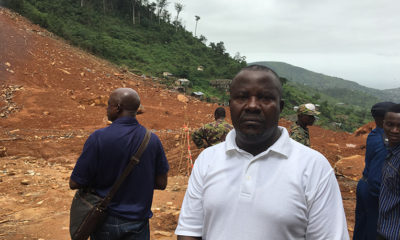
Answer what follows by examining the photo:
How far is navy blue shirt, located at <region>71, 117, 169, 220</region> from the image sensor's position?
6.40 feet

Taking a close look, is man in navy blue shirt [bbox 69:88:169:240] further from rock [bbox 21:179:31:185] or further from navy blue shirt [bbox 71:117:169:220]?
rock [bbox 21:179:31:185]

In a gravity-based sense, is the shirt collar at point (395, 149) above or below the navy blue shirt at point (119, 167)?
above

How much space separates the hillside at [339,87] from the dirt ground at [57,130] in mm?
84707

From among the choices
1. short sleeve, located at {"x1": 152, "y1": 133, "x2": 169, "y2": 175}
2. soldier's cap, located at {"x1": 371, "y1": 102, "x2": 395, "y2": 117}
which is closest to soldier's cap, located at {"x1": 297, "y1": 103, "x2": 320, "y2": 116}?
soldier's cap, located at {"x1": 371, "y1": 102, "x2": 395, "y2": 117}

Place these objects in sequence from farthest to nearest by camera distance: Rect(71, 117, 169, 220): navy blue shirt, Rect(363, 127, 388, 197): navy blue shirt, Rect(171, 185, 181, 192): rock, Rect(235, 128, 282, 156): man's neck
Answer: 1. Rect(171, 185, 181, 192): rock
2. Rect(363, 127, 388, 197): navy blue shirt
3. Rect(71, 117, 169, 220): navy blue shirt
4. Rect(235, 128, 282, 156): man's neck

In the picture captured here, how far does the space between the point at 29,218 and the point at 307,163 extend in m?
4.09

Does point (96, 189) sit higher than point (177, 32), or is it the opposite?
point (177, 32)

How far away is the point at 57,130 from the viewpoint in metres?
8.98

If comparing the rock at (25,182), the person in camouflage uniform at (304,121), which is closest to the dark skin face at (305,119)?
the person in camouflage uniform at (304,121)

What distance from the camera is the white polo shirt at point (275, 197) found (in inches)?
42.5

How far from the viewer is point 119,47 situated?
2548 centimetres

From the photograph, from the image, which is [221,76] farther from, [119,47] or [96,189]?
[96,189]

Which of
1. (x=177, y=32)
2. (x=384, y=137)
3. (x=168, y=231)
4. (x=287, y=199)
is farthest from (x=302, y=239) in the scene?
(x=177, y=32)

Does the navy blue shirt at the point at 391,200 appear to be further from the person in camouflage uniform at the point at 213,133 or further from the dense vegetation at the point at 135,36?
the dense vegetation at the point at 135,36
